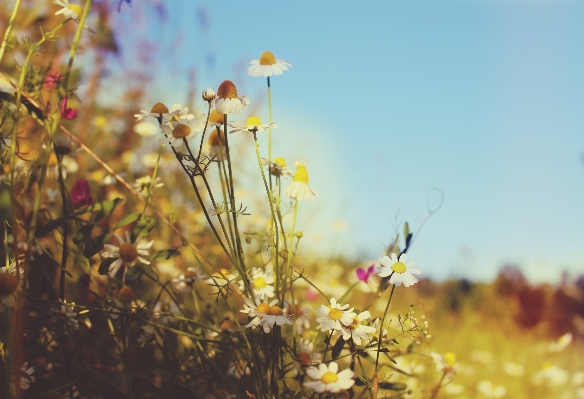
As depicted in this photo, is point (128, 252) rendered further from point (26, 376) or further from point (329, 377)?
point (329, 377)

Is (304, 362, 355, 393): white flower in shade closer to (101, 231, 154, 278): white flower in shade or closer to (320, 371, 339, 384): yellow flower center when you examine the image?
(320, 371, 339, 384): yellow flower center

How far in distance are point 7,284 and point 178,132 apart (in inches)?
11.6

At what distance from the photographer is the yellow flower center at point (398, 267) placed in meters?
0.71

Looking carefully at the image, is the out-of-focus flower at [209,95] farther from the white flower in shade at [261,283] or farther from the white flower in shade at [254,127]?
the white flower in shade at [261,283]

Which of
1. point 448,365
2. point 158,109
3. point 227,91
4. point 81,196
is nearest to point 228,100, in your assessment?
point 227,91

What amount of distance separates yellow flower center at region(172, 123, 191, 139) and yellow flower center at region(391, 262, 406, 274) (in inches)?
13.7

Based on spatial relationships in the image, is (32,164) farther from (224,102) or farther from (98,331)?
(98,331)

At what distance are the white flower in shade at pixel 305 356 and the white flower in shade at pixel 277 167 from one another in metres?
0.26

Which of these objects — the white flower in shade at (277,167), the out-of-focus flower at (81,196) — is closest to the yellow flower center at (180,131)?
the white flower in shade at (277,167)

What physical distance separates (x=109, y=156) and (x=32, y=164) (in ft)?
6.07

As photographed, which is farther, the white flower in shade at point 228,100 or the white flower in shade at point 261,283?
the white flower in shade at point 261,283

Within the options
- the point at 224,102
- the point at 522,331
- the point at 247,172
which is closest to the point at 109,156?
the point at 247,172

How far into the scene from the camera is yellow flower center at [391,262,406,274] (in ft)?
2.34

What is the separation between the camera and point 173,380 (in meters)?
0.85
